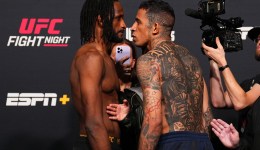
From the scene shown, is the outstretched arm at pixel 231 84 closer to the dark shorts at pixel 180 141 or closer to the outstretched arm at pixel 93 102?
the dark shorts at pixel 180 141

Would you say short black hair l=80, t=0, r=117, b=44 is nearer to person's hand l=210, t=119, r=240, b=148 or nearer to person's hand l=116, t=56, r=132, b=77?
person's hand l=116, t=56, r=132, b=77

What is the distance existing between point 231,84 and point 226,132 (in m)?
0.25

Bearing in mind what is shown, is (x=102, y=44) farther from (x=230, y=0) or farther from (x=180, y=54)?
(x=230, y=0)

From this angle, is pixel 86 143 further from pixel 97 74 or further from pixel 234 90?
pixel 234 90

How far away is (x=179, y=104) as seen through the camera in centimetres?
237

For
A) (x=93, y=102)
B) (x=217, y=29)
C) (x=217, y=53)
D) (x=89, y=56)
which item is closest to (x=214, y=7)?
(x=217, y=29)

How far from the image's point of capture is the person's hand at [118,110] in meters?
2.58

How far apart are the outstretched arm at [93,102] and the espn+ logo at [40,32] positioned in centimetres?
118

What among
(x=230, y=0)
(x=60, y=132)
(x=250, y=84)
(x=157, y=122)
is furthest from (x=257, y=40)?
(x=60, y=132)

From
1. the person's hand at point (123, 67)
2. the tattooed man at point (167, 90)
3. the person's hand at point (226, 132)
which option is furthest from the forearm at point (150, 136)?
the person's hand at point (123, 67)

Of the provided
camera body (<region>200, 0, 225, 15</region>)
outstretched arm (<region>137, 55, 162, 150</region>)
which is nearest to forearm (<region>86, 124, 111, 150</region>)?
outstretched arm (<region>137, 55, 162, 150</region>)

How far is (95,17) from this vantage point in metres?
2.81

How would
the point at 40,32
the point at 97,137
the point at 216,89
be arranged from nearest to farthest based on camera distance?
the point at 97,137 → the point at 216,89 → the point at 40,32

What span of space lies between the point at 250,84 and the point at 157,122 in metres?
1.02
